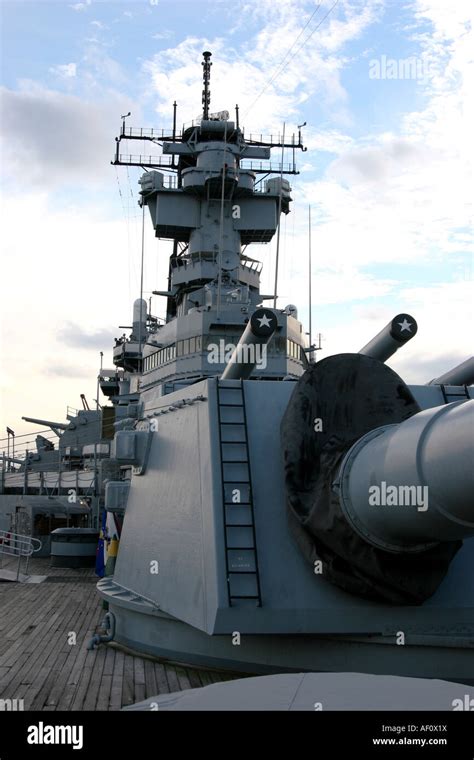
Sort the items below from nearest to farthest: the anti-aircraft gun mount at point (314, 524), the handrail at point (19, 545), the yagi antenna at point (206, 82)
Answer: the anti-aircraft gun mount at point (314, 524) < the handrail at point (19, 545) < the yagi antenna at point (206, 82)

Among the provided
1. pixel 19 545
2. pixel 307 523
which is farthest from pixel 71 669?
pixel 19 545

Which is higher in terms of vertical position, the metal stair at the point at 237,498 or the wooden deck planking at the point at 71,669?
the metal stair at the point at 237,498

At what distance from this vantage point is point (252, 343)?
504 centimetres

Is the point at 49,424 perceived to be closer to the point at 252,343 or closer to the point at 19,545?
the point at 19,545

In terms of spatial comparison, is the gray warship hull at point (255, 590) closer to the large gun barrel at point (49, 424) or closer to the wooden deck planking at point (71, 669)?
the wooden deck planking at point (71, 669)

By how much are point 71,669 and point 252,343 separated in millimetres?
2681

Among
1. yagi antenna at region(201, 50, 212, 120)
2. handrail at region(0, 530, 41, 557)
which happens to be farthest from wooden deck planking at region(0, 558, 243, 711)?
yagi antenna at region(201, 50, 212, 120)

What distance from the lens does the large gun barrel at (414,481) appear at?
3.24 metres

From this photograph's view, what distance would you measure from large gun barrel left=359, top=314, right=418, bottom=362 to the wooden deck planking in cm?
244

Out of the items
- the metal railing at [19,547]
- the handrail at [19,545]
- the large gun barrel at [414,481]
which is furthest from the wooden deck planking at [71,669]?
the handrail at [19,545]

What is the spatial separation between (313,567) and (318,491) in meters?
0.48

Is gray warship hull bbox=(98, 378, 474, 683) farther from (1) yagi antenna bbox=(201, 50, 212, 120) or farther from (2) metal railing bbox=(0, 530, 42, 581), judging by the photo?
(1) yagi antenna bbox=(201, 50, 212, 120)
